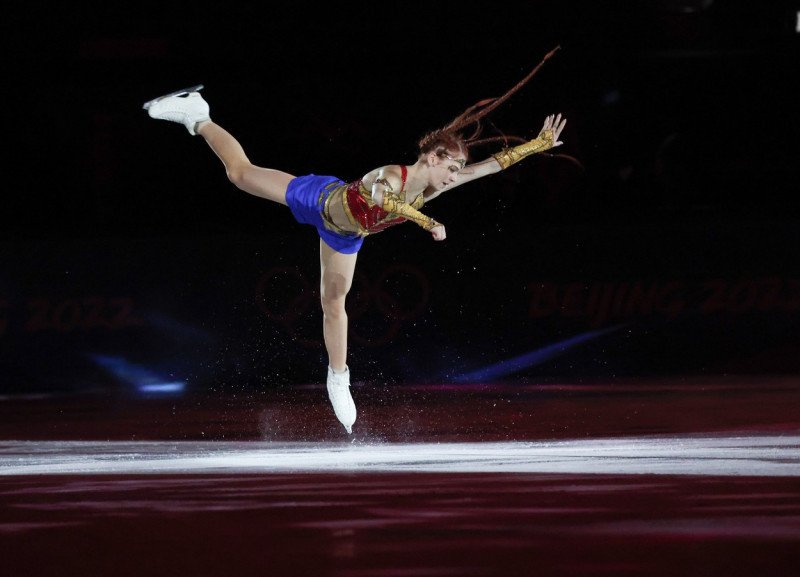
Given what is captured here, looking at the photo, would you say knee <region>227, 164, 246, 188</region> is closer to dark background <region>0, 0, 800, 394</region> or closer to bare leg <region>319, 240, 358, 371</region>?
bare leg <region>319, 240, 358, 371</region>

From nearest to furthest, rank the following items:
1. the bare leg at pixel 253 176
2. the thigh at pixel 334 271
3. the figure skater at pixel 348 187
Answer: the figure skater at pixel 348 187 → the bare leg at pixel 253 176 → the thigh at pixel 334 271

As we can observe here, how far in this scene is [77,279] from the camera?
770 cm

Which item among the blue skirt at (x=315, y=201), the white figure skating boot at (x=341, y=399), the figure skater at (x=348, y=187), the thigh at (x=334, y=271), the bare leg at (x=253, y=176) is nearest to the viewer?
the figure skater at (x=348, y=187)

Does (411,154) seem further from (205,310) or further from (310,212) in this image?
(310,212)

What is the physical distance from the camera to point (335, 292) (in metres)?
5.27

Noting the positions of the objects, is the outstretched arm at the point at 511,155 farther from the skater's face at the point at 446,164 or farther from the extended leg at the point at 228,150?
the extended leg at the point at 228,150

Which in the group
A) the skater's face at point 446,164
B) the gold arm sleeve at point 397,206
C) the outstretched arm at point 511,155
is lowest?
the gold arm sleeve at point 397,206

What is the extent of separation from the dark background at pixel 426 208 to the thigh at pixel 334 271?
2.55 meters

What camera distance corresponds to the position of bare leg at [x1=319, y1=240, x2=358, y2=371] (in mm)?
5219

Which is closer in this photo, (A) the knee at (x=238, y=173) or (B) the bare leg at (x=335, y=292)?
(A) the knee at (x=238, y=173)

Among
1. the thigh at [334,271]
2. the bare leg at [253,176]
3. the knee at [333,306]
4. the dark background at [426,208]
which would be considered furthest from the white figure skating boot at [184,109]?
the dark background at [426,208]

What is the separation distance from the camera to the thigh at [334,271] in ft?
17.1

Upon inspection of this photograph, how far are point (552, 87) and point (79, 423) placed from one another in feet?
14.3

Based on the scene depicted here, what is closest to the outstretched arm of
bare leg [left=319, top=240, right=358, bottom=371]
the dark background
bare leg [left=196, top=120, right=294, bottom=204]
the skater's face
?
the skater's face
